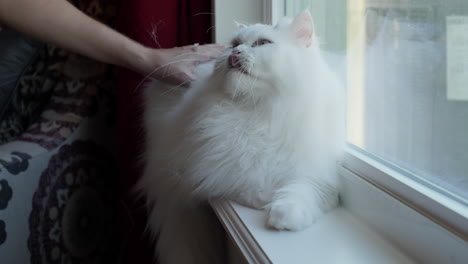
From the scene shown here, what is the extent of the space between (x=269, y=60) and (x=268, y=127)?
4.8 inches

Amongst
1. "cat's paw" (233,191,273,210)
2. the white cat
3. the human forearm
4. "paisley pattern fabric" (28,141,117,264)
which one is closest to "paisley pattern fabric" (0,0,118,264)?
"paisley pattern fabric" (28,141,117,264)

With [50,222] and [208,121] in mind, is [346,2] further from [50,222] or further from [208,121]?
[50,222]

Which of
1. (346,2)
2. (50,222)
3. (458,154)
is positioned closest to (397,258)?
(458,154)

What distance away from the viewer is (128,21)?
1414 millimetres

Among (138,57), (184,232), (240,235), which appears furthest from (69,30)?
(240,235)

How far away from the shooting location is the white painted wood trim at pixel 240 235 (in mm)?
612

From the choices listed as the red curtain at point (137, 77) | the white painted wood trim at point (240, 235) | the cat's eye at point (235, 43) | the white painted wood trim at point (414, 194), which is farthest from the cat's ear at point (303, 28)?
the red curtain at point (137, 77)

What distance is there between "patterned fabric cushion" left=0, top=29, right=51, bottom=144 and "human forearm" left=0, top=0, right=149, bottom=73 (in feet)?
1.31

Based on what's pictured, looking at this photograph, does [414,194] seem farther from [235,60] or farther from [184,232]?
[184,232]

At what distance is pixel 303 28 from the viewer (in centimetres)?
79

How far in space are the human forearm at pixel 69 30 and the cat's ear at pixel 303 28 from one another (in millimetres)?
436

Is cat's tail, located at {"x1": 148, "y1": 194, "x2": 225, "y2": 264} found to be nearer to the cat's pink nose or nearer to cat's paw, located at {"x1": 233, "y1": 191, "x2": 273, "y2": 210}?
cat's paw, located at {"x1": 233, "y1": 191, "x2": 273, "y2": 210}

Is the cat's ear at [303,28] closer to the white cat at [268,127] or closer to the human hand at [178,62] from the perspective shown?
the white cat at [268,127]

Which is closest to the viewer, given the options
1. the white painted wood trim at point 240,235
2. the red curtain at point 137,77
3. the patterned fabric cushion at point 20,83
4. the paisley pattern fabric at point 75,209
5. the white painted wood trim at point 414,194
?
the white painted wood trim at point 414,194
